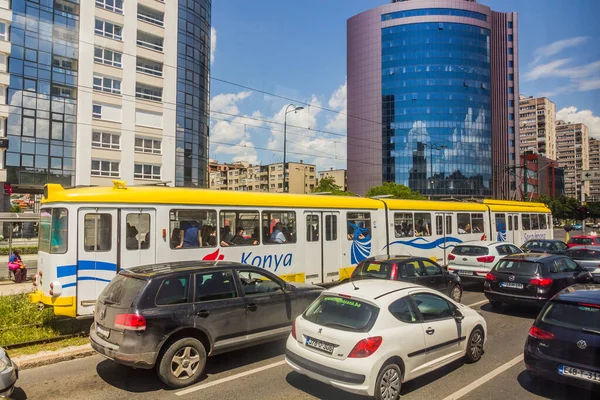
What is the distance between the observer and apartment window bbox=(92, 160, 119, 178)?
119ft

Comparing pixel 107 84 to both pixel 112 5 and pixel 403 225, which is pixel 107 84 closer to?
pixel 112 5

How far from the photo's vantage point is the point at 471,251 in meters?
14.6

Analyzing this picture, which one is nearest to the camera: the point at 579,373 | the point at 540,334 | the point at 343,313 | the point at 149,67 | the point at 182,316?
the point at 579,373

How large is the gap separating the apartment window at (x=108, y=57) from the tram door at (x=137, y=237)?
32.4m

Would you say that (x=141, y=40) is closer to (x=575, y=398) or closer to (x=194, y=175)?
(x=194, y=175)

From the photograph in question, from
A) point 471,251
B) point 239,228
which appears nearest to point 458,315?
point 239,228

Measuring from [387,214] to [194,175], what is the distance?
31.8 metres

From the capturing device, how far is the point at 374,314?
5.49 meters

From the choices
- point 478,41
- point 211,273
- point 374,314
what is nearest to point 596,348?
point 374,314

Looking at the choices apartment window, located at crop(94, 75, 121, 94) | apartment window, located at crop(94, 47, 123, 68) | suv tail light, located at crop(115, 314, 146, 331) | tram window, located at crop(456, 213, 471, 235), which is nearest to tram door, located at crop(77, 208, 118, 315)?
suv tail light, located at crop(115, 314, 146, 331)

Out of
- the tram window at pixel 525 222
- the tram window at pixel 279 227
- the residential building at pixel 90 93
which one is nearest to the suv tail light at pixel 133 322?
the tram window at pixel 279 227

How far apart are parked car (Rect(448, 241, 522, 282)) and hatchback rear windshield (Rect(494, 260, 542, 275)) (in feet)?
9.56

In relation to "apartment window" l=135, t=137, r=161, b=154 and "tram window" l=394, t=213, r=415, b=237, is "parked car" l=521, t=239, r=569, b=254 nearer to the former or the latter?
"tram window" l=394, t=213, r=415, b=237

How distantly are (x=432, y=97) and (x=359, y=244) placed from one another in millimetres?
81898
